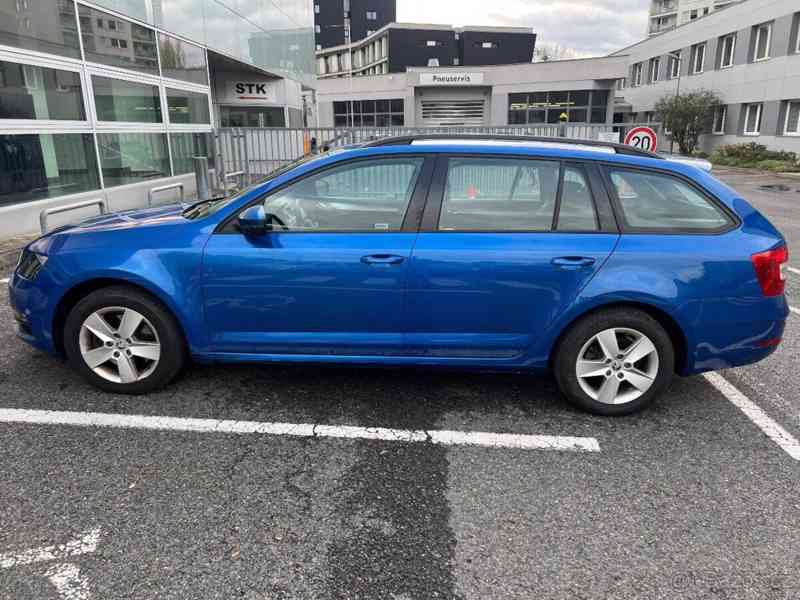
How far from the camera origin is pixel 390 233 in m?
3.65

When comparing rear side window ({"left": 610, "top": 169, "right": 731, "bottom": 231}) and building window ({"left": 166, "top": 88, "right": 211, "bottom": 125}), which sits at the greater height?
building window ({"left": 166, "top": 88, "right": 211, "bottom": 125})

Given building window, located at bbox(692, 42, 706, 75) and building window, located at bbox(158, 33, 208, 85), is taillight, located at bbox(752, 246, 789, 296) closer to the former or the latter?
building window, located at bbox(158, 33, 208, 85)

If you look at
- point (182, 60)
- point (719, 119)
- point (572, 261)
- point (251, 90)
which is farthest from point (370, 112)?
point (572, 261)

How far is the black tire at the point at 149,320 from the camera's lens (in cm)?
376

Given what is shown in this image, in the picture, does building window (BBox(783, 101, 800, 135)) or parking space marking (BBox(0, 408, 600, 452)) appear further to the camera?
building window (BBox(783, 101, 800, 135))

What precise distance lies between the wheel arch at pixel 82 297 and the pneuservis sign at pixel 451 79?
40918 millimetres

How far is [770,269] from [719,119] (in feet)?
120

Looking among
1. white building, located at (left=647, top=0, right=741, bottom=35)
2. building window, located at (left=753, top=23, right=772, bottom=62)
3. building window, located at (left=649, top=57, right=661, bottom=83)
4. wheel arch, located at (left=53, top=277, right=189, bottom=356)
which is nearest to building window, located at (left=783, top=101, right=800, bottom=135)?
building window, located at (left=753, top=23, right=772, bottom=62)

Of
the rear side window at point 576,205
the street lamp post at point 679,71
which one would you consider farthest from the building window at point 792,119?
the rear side window at point 576,205

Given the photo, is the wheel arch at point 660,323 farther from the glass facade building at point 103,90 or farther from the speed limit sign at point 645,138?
the glass facade building at point 103,90

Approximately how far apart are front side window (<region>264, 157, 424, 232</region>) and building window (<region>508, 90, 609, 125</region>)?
129 ft

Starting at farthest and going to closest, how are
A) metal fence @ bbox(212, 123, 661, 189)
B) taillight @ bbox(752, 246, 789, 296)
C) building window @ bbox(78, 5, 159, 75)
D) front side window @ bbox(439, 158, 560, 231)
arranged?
metal fence @ bbox(212, 123, 661, 189), building window @ bbox(78, 5, 159, 75), front side window @ bbox(439, 158, 560, 231), taillight @ bbox(752, 246, 789, 296)

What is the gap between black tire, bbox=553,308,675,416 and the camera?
3.63 meters

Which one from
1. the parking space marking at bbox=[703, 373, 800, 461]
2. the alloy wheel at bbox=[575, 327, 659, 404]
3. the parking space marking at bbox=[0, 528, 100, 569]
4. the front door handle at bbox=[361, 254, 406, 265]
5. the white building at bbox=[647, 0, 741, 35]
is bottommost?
the parking space marking at bbox=[703, 373, 800, 461]
